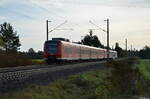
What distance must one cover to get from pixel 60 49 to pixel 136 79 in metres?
24.2

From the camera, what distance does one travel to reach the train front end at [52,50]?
51.9m

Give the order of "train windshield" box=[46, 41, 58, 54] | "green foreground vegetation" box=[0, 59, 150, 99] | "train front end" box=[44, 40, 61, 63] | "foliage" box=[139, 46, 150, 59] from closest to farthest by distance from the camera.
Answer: "green foreground vegetation" box=[0, 59, 150, 99]
"train front end" box=[44, 40, 61, 63]
"train windshield" box=[46, 41, 58, 54]
"foliage" box=[139, 46, 150, 59]

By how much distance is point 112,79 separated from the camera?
2803 centimetres

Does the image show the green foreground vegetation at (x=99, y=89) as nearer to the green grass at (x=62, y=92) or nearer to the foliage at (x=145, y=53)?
the green grass at (x=62, y=92)

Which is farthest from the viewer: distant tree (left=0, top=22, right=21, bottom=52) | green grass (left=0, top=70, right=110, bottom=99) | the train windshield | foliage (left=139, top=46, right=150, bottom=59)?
foliage (left=139, top=46, right=150, bottom=59)

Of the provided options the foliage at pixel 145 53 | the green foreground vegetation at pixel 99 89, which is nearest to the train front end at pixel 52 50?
the green foreground vegetation at pixel 99 89

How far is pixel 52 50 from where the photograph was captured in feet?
172

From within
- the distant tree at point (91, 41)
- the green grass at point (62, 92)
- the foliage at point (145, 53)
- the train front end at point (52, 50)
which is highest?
the distant tree at point (91, 41)

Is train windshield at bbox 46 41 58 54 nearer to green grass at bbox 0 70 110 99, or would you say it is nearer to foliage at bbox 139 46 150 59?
green grass at bbox 0 70 110 99

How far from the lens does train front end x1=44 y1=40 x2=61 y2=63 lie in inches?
2042

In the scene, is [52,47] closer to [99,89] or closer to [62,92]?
[99,89]

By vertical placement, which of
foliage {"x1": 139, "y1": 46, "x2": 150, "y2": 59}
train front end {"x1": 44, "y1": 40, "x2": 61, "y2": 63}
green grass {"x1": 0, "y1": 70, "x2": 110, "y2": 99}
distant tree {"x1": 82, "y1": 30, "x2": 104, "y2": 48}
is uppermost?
distant tree {"x1": 82, "y1": 30, "x2": 104, "y2": 48}

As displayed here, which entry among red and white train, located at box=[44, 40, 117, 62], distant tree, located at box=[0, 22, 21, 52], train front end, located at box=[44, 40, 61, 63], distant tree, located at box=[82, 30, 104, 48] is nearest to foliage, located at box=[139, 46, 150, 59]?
distant tree, located at box=[82, 30, 104, 48]

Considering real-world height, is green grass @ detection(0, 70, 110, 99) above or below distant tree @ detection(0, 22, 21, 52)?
below
